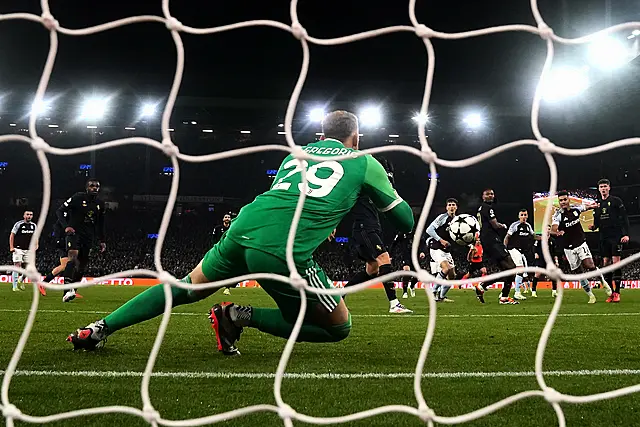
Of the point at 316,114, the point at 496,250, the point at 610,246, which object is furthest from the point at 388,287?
the point at 316,114

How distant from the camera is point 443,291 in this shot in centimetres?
991

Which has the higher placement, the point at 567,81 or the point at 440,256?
the point at 567,81

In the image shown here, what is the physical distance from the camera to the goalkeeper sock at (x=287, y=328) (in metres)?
3.32

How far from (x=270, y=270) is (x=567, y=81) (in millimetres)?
21144

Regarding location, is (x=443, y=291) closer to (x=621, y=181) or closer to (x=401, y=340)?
(x=401, y=340)

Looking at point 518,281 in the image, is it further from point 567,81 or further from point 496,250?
point 567,81

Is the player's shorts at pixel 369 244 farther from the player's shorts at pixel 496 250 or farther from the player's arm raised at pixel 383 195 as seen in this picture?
the player's arm raised at pixel 383 195

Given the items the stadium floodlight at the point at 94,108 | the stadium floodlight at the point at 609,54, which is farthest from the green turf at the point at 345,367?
the stadium floodlight at the point at 94,108

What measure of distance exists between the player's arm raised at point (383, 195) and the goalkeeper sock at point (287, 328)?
0.64 metres

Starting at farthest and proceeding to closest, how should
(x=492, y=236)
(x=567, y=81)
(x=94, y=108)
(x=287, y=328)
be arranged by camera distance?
(x=94, y=108) → (x=567, y=81) → (x=492, y=236) → (x=287, y=328)

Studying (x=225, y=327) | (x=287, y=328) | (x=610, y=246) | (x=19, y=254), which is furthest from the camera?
(x=19, y=254)

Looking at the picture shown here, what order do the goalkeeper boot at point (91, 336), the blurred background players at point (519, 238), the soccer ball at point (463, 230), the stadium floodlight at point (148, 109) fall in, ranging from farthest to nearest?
the stadium floodlight at point (148, 109) → the blurred background players at point (519, 238) → the soccer ball at point (463, 230) → the goalkeeper boot at point (91, 336)

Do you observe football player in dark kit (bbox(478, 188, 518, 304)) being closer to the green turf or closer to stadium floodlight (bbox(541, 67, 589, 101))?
the green turf

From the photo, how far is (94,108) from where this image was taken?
24531 mm
